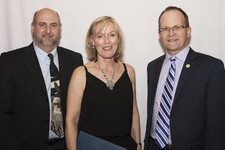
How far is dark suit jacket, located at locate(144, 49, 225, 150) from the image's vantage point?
2.04 m

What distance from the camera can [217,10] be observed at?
124 inches

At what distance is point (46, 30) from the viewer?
2467mm

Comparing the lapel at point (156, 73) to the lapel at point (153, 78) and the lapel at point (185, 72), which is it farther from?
the lapel at point (185, 72)

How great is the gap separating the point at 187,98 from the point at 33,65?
1.33 metres

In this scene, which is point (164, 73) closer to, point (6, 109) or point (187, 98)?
point (187, 98)

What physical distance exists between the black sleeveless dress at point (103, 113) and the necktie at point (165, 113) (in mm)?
272

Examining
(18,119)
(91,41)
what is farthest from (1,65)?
(91,41)

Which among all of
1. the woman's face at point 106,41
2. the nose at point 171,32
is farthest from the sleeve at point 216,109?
the woman's face at point 106,41

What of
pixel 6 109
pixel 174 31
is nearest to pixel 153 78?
pixel 174 31

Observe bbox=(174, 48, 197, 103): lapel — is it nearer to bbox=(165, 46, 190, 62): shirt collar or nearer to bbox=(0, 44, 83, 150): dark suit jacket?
bbox=(165, 46, 190, 62): shirt collar

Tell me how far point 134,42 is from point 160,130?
129 cm

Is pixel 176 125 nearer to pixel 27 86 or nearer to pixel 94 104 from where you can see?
pixel 94 104

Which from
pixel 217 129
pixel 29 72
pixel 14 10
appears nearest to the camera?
pixel 217 129

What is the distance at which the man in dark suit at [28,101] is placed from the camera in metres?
2.31
